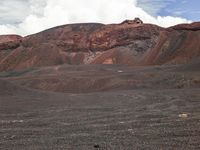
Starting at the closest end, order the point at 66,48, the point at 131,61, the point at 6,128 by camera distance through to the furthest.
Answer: the point at 6,128, the point at 131,61, the point at 66,48

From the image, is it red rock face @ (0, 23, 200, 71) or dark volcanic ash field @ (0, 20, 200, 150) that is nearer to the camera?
dark volcanic ash field @ (0, 20, 200, 150)

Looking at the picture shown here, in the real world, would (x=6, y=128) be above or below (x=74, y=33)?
below

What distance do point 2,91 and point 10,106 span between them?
27.3ft

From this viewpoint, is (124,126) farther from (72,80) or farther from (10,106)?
(72,80)

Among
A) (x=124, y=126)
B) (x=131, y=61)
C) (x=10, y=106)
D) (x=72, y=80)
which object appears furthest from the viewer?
(x=131, y=61)

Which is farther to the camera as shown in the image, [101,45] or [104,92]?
[101,45]

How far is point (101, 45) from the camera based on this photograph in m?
91.8

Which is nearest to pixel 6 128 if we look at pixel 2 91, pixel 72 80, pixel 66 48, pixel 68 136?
pixel 68 136

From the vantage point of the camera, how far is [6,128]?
60.1 feet

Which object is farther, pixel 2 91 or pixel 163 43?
pixel 163 43

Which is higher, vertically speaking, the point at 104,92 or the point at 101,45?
the point at 101,45

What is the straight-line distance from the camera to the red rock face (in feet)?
263

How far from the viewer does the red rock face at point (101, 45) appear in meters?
80.2

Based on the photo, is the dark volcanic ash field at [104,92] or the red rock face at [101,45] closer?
the dark volcanic ash field at [104,92]
